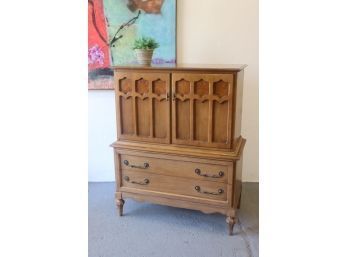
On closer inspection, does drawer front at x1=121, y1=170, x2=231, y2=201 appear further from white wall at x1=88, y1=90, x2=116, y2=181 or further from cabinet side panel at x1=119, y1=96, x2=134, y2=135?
white wall at x1=88, y1=90, x2=116, y2=181

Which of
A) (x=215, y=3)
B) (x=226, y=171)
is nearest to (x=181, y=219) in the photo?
(x=226, y=171)

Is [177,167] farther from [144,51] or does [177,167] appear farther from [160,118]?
[144,51]

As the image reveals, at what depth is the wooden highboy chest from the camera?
206cm

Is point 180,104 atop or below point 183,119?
atop

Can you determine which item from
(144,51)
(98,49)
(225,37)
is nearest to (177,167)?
(144,51)

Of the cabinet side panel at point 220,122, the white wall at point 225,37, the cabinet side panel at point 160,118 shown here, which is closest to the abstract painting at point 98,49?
the white wall at point 225,37

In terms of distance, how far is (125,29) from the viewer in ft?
8.77

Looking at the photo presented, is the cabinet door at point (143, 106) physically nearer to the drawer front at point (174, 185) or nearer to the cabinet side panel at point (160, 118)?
the cabinet side panel at point (160, 118)

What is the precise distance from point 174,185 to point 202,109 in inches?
22.9

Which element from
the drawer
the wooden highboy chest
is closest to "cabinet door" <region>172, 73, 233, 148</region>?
the wooden highboy chest

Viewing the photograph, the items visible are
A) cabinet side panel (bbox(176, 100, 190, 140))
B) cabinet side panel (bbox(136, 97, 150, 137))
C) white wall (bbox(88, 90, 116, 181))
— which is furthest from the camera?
white wall (bbox(88, 90, 116, 181))
